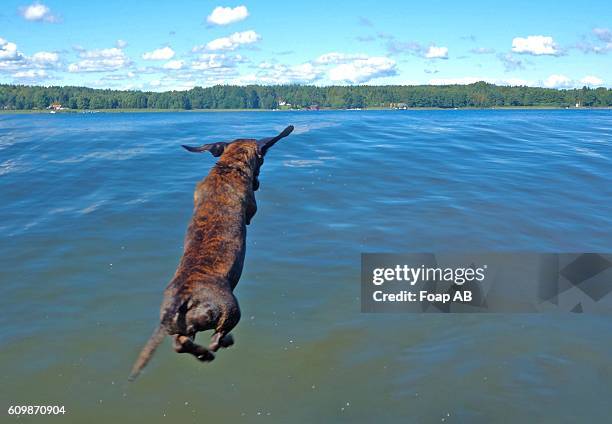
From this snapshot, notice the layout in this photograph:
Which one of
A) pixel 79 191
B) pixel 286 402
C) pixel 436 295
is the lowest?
pixel 286 402

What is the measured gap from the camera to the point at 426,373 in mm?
10062

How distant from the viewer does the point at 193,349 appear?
3.29 metres

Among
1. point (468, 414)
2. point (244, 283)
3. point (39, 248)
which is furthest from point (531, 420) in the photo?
point (39, 248)

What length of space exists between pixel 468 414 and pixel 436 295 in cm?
447

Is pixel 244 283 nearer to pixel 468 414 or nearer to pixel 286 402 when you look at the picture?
pixel 286 402

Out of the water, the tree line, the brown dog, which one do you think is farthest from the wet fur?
the tree line

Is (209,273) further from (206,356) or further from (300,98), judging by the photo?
(300,98)

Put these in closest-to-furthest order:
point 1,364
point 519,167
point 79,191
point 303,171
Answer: point 1,364 → point 79,191 → point 303,171 → point 519,167

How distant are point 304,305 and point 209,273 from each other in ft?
31.0

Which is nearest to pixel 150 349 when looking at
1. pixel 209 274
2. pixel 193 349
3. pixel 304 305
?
pixel 193 349

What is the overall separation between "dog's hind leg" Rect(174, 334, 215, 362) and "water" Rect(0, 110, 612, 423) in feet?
21.1

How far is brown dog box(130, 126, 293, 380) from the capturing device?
11.0 ft

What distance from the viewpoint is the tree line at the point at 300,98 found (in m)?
149

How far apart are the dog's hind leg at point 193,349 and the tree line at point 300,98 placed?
144 meters
